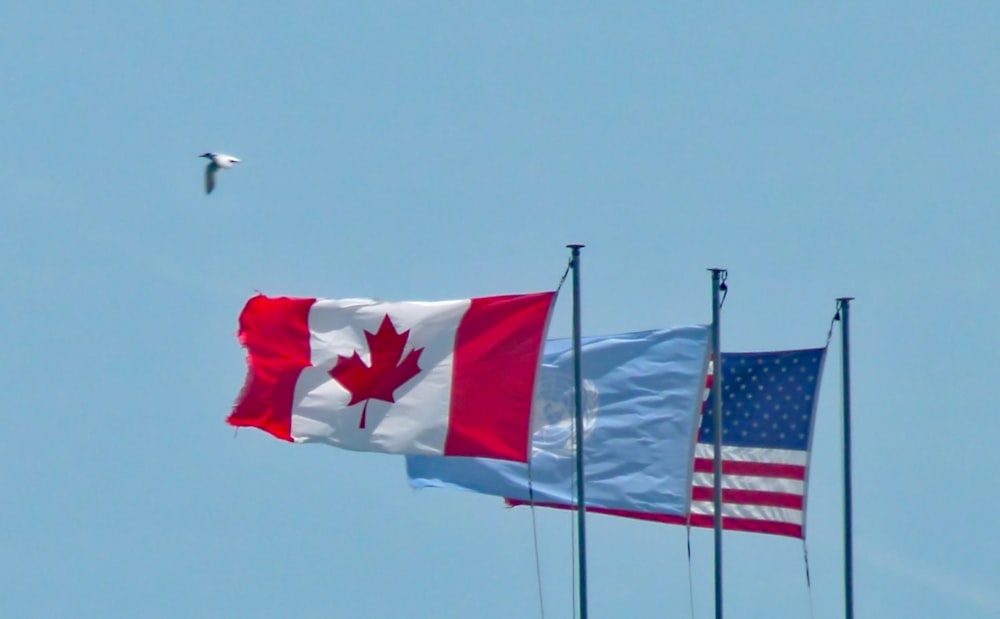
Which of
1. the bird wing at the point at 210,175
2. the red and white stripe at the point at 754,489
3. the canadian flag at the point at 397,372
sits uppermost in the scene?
the bird wing at the point at 210,175

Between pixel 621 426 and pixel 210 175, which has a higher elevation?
pixel 210 175

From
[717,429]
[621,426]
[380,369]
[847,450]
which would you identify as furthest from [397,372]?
[847,450]

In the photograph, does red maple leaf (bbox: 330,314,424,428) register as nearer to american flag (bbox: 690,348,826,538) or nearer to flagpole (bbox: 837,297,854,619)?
american flag (bbox: 690,348,826,538)

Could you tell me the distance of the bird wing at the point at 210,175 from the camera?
38.3m

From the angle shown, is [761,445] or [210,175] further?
[210,175]

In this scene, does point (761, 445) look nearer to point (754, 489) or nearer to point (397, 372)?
point (754, 489)

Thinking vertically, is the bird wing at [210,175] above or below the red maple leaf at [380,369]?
above

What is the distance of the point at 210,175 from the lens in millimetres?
38781

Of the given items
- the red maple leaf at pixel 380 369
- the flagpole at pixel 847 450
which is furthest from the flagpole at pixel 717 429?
the red maple leaf at pixel 380 369

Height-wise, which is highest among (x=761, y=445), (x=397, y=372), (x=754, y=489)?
(x=397, y=372)

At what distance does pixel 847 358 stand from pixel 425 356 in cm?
688

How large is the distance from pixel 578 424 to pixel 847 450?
193 inches

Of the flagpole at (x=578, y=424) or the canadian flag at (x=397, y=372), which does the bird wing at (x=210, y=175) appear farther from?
the flagpole at (x=578, y=424)

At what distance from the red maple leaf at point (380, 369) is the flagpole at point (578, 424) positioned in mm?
2895
